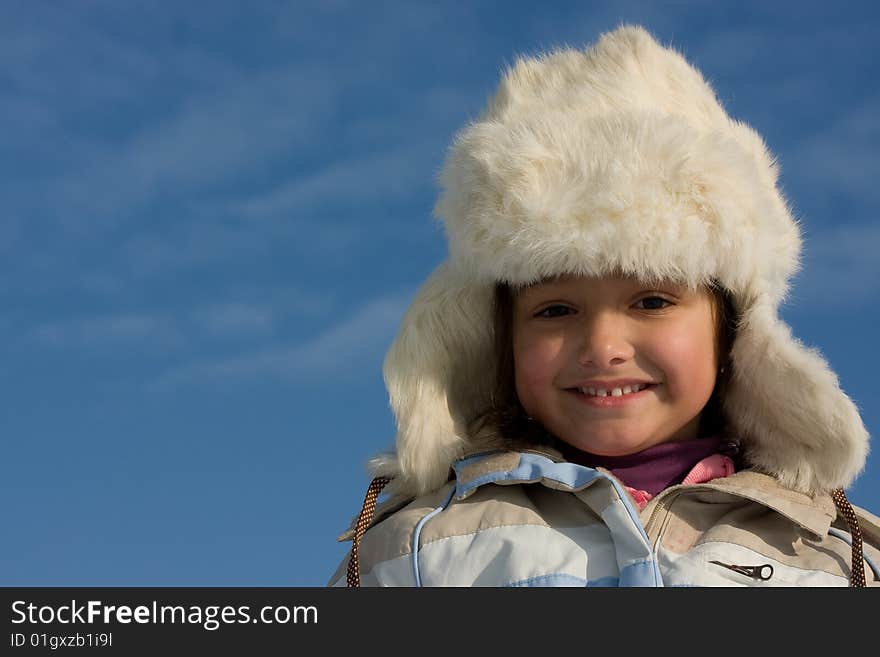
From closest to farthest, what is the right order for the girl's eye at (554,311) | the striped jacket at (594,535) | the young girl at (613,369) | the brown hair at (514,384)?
the striped jacket at (594,535), the young girl at (613,369), the girl's eye at (554,311), the brown hair at (514,384)

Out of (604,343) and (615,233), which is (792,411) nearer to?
(604,343)

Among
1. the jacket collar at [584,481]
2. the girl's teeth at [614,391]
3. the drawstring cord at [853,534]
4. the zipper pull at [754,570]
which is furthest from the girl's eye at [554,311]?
the drawstring cord at [853,534]


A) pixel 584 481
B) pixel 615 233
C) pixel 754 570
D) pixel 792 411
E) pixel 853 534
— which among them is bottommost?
pixel 754 570

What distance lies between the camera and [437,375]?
335 centimetres

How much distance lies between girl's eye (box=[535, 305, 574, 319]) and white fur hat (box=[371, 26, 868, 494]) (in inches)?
5.1

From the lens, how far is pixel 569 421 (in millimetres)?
3195

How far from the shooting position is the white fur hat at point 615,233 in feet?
9.84

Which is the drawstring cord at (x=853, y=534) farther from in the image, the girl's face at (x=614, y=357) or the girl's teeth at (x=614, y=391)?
the girl's teeth at (x=614, y=391)

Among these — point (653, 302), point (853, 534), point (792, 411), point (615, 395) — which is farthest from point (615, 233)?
point (853, 534)

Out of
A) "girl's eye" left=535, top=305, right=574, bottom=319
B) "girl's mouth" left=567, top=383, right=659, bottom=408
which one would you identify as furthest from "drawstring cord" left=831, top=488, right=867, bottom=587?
"girl's eye" left=535, top=305, right=574, bottom=319

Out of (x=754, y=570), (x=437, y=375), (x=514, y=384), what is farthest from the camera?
(x=514, y=384)

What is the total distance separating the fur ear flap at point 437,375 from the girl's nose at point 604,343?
41cm

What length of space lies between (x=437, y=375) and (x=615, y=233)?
0.74 m
